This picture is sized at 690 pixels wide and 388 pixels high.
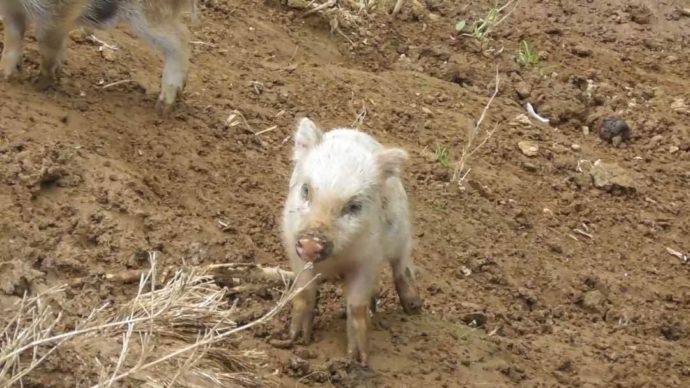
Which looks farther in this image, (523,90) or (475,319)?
(523,90)

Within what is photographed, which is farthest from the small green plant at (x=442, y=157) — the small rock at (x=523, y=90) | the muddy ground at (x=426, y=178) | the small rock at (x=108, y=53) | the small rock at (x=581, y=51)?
the small rock at (x=581, y=51)

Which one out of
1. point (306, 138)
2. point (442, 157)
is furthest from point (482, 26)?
point (306, 138)

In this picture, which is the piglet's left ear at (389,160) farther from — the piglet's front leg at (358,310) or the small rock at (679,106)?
the small rock at (679,106)

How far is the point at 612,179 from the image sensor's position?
7.81m

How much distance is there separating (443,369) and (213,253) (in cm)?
122

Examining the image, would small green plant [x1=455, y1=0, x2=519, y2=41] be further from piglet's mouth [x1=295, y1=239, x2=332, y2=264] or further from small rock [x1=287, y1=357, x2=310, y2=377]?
piglet's mouth [x1=295, y1=239, x2=332, y2=264]

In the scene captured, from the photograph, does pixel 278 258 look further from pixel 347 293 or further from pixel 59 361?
pixel 59 361

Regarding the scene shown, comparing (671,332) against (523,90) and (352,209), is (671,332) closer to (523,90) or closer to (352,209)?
(352,209)

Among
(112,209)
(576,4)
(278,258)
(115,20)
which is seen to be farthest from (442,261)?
(576,4)

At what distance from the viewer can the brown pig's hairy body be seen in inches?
253

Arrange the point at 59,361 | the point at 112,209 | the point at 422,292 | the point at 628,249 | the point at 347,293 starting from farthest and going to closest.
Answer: the point at 628,249 → the point at 422,292 → the point at 112,209 → the point at 347,293 → the point at 59,361

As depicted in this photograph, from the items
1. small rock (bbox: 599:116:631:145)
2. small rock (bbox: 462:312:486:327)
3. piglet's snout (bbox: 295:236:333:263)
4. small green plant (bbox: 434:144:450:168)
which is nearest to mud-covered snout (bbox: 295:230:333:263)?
piglet's snout (bbox: 295:236:333:263)

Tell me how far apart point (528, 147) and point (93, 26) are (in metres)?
2.99

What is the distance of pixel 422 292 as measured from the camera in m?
5.99
